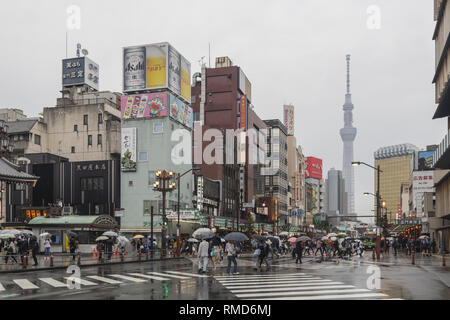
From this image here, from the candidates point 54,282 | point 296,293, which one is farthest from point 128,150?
point 296,293

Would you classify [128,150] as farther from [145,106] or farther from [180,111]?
[180,111]

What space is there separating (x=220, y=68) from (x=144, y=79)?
3245 centimetres

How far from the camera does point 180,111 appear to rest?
253 ft

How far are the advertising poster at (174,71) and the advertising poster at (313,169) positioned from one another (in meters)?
112

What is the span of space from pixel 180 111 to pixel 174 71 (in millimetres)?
6011

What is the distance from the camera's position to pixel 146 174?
73125 mm

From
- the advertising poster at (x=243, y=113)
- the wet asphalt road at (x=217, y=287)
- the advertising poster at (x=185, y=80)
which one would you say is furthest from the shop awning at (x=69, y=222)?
the advertising poster at (x=243, y=113)

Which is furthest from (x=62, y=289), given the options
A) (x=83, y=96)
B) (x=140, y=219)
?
(x=83, y=96)

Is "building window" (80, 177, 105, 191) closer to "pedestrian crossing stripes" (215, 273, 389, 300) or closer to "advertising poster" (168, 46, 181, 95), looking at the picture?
"advertising poster" (168, 46, 181, 95)

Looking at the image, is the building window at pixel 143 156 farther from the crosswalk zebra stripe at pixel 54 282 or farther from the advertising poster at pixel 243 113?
the crosswalk zebra stripe at pixel 54 282

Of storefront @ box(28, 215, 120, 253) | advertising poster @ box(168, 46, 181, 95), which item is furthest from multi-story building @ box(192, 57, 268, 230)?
storefront @ box(28, 215, 120, 253)

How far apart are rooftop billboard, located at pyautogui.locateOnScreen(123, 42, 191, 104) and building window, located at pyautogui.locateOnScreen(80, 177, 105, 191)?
14176 mm

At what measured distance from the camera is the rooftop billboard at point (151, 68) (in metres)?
74.5

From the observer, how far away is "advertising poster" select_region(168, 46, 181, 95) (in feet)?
246
